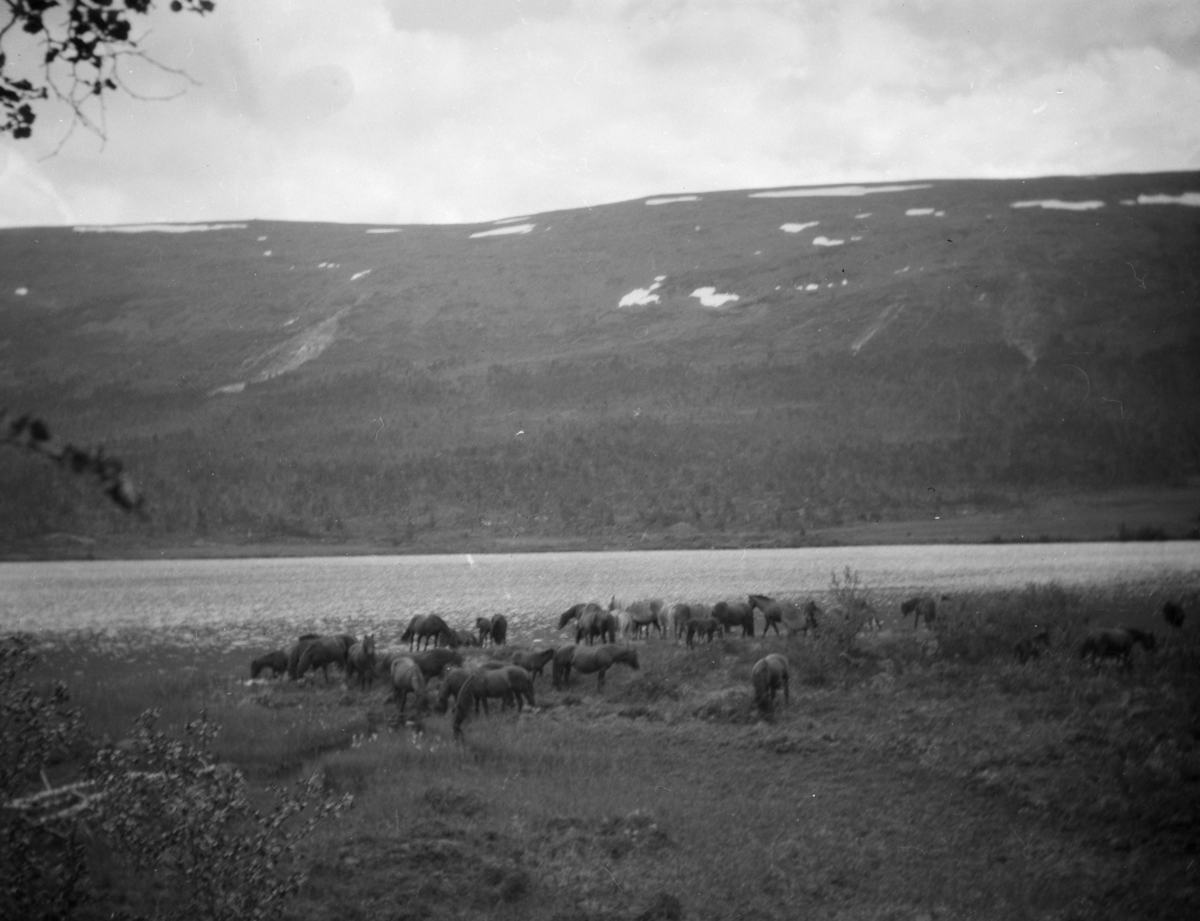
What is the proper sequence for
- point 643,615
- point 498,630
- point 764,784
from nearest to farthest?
1. point 764,784
2. point 498,630
3. point 643,615

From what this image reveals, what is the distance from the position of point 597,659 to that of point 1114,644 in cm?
923

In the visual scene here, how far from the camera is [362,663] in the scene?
19375mm

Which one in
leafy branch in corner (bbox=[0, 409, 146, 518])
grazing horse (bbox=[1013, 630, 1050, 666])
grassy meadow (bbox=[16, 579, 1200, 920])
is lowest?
grassy meadow (bbox=[16, 579, 1200, 920])

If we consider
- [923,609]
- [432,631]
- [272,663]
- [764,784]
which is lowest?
[764,784]

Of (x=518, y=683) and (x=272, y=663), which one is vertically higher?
(x=518, y=683)

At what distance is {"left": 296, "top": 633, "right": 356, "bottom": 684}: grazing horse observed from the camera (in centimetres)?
2016

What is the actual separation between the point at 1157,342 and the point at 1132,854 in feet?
252

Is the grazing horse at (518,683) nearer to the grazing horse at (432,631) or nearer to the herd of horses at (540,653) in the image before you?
the herd of horses at (540,653)

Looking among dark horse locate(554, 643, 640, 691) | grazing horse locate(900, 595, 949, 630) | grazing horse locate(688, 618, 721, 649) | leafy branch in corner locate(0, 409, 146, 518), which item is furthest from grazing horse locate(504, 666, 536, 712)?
leafy branch in corner locate(0, 409, 146, 518)

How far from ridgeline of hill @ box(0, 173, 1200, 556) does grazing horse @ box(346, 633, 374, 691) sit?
125 ft

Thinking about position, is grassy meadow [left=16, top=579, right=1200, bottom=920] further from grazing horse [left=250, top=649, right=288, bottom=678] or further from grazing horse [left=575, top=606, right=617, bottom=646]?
grazing horse [left=575, top=606, right=617, bottom=646]

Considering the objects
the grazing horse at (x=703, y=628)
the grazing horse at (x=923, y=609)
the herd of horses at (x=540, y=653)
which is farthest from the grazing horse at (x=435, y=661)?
the grazing horse at (x=923, y=609)

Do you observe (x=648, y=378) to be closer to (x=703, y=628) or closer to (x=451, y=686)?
(x=703, y=628)

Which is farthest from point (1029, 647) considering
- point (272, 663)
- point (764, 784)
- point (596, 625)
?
point (272, 663)
